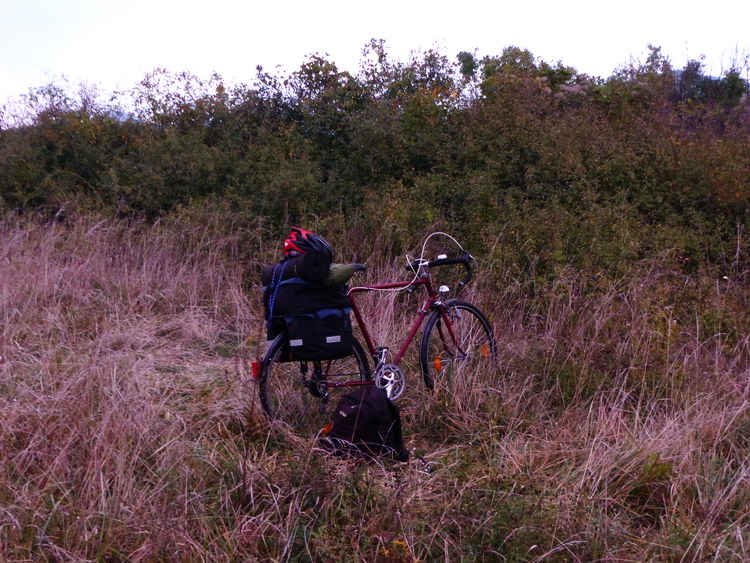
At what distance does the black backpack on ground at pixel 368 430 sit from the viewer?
12.5ft

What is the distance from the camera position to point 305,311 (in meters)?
4.14

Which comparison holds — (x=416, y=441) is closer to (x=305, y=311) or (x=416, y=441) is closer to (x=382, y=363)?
(x=382, y=363)

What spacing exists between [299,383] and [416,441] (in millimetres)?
851

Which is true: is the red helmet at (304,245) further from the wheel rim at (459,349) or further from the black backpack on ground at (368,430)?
the wheel rim at (459,349)

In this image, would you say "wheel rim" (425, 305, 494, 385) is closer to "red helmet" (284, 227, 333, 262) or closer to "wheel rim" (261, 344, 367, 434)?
"wheel rim" (261, 344, 367, 434)

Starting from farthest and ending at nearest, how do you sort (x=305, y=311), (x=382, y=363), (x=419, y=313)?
(x=419, y=313) < (x=382, y=363) < (x=305, y=311)

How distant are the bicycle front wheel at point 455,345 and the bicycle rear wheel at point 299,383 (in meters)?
0.46

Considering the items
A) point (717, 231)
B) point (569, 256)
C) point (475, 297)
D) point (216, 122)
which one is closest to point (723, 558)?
point (475, 297)

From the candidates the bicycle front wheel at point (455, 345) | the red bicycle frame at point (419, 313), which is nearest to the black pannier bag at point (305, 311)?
the red bicycle frame at point (419, 313)

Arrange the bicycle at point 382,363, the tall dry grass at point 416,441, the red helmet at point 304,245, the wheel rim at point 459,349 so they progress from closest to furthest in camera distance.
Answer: the tall dry grass at point 416,441, the red helmet at point 304,245, the bicycle at point 382,363, the wheel rim at point 459,349

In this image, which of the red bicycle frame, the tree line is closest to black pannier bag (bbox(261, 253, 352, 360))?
the red bicycle frame

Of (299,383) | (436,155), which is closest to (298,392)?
(299,383)

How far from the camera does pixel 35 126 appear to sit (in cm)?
1084

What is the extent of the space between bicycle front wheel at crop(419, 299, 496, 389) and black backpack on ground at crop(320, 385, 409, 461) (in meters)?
0.76
